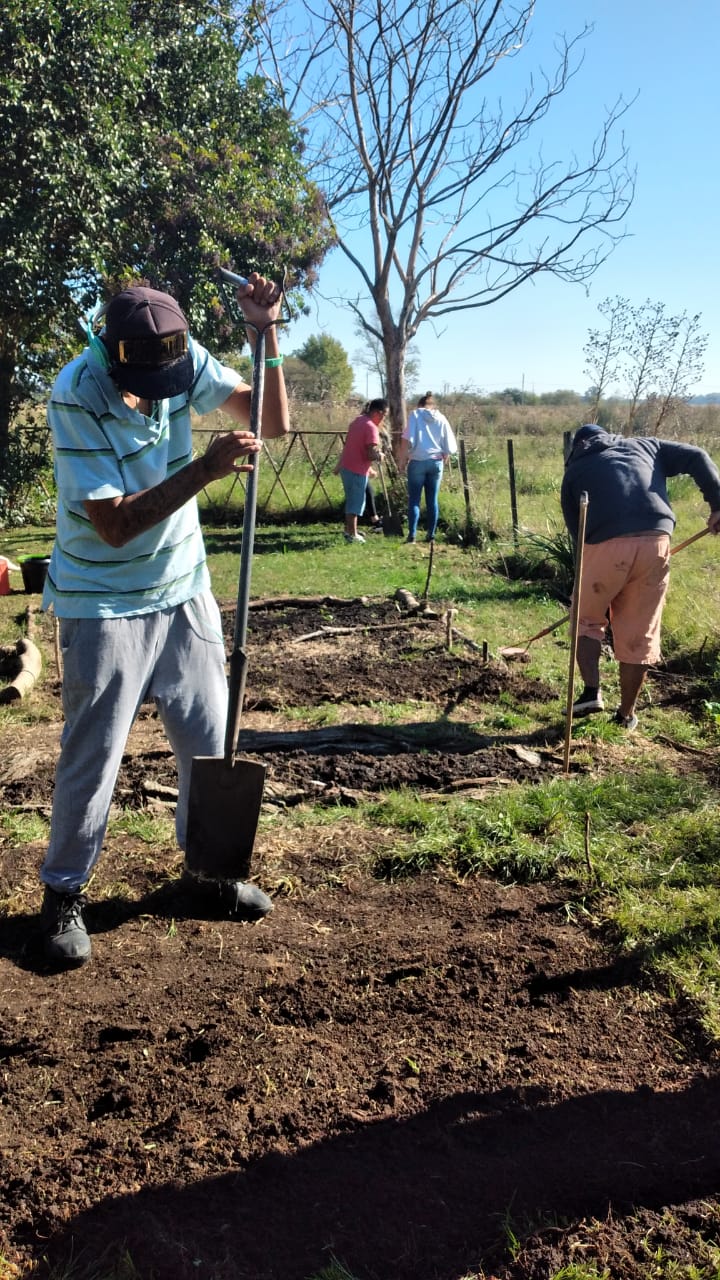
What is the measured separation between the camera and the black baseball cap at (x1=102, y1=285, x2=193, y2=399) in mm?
2436

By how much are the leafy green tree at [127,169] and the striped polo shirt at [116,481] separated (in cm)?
951

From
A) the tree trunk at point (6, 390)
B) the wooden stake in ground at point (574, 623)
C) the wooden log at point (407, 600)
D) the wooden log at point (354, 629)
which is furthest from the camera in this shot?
the tree trunk at point (6, 390)

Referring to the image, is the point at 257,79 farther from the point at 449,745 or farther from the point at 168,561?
the point at 168,561

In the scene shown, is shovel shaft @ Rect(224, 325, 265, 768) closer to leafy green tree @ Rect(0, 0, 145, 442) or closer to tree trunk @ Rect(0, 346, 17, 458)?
leafy green tree @ Rect(0, 0, 145, 442)

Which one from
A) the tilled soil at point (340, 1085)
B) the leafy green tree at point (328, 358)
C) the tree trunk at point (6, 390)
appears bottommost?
the tilled soil at point (340, 1085)

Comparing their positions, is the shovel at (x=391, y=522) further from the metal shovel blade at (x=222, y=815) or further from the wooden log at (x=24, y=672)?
the metal shovel blade at (x=222, y=815)

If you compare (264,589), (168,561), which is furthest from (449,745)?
(264,589)

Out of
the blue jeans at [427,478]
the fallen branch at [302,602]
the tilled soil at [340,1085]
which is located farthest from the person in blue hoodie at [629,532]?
the blue jeans at [427,478]

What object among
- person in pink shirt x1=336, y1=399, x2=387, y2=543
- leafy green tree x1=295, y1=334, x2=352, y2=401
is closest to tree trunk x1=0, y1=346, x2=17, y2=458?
person in pink shirt x1=336, y1=399, x2=387, y2=543

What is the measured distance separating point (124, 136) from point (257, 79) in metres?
4.08

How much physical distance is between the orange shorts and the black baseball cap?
3021 mm

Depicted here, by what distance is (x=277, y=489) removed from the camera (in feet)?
49.7

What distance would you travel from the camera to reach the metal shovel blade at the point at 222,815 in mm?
2854

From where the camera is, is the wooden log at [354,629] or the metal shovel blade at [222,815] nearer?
the metal shovel blade at [222,815]
